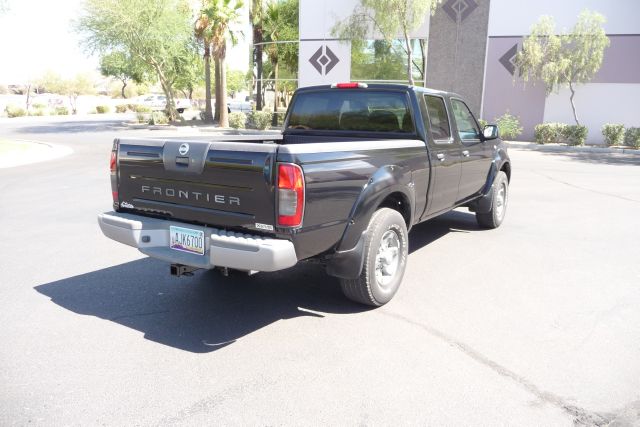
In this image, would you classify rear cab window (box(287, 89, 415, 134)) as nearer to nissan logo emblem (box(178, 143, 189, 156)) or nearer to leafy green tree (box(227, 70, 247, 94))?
nissan logo emblem (box(178, 143, 189, 156))

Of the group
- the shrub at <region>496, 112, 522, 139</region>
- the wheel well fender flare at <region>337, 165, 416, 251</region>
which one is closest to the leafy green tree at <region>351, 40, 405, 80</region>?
the shrub at <region>496, 112, 522, 139</region>

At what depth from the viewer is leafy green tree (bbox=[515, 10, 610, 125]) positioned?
20891 mm

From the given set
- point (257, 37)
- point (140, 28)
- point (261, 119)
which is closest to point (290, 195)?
point (261, 119)

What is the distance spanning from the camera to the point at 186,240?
383cm

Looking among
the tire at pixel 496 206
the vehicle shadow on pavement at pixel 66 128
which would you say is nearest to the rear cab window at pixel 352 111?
the tire at pixel 496 206

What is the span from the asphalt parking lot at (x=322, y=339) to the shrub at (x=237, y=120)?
22206 millimetres

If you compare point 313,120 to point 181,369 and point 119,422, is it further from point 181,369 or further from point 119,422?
point 119,422

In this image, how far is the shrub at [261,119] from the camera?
92.0ft

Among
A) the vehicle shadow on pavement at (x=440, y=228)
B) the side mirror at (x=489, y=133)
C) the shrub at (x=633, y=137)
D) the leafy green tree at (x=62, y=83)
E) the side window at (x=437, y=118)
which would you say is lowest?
the vehicle shadow on pavement at (x=440, y=228)

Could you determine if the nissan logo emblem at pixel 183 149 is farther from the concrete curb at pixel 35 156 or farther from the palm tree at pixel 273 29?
the palm tree at pixel 273 29

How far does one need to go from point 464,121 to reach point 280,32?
29.5 metres

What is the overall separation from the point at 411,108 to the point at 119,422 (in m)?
3.72

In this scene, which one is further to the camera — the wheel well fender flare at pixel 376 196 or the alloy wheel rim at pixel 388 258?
the alloy wheel rim at pixel 388 258

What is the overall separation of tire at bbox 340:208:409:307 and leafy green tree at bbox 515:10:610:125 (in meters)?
19.9
